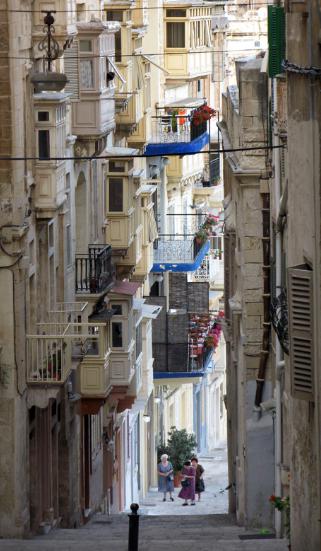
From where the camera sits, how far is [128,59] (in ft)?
165

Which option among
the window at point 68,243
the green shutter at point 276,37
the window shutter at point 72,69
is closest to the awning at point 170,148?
the window shutter at point 72,69

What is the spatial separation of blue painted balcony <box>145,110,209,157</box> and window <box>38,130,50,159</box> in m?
19.9

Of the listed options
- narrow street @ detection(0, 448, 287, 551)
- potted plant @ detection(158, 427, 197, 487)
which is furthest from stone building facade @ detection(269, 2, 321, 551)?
potted plant @ detection(158, 427, 197, 487)

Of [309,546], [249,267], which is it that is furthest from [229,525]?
[309,546]

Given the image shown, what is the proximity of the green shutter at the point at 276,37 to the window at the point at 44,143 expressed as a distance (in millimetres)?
8598

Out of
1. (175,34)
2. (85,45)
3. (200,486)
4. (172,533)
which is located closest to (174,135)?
(175,34)

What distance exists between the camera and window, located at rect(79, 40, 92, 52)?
140 ft

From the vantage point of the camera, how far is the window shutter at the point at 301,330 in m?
23.3

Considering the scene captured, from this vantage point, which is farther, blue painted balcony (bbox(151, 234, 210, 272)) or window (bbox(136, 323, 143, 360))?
blue painted balcony (bbox(151, 234, 210, 272))

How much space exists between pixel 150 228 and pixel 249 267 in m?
17.0

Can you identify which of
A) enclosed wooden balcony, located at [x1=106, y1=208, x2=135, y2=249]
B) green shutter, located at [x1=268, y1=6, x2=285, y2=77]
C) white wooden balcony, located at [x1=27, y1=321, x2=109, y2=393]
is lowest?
white wooden balcony, located at [x1=27, y1=321, x2=109, y2=393]

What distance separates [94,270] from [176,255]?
55.9 feet

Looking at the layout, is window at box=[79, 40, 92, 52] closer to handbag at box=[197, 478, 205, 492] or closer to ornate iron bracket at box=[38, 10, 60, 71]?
ornate iron bracket at box=[38, 10, 60, 71]

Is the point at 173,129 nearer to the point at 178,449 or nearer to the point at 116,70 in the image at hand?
the point at 178,449
